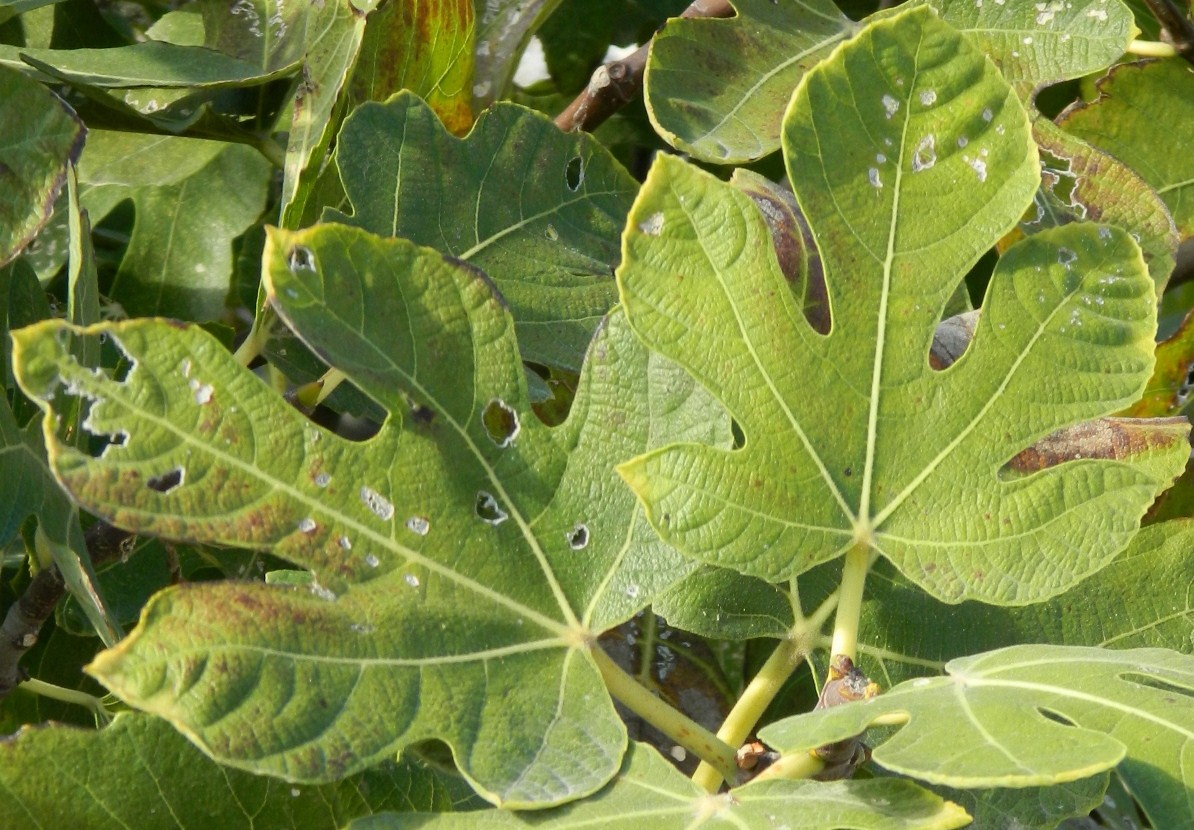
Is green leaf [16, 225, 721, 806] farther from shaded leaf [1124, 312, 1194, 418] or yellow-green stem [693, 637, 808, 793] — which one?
shaded leaf [1124, 312, 1194, 418]

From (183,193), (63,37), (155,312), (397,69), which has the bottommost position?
(155,312)

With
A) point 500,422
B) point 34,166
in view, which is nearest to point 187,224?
point 34,166

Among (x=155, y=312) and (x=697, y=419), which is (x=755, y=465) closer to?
(x=697, y=419)

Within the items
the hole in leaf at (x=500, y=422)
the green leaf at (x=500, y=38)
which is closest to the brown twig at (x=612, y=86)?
the green leaf at (x=500, y=38)

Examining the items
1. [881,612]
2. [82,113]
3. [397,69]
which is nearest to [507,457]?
[881,612]

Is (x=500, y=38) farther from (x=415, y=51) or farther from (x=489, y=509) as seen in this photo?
(x=489, y=509)

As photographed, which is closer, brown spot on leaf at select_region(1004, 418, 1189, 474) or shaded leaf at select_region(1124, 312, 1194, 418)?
brown spot on leaf at select_region(1004, 418, 1189, 474)

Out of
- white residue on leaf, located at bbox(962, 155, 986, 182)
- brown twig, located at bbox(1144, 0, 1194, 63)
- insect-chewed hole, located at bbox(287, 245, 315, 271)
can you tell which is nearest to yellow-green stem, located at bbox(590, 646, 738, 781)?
insect-chewed hole, located at bbox(287, 245, 315, 271)
